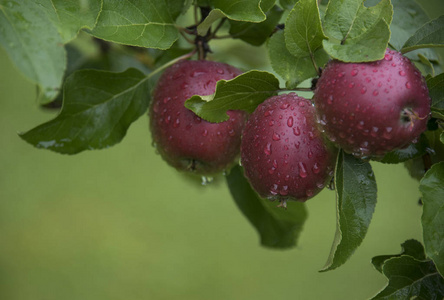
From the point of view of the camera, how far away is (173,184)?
9.77 ft

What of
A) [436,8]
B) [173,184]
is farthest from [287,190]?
[436,8]

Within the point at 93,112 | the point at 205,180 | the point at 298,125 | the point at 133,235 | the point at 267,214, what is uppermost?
the point at 298,125

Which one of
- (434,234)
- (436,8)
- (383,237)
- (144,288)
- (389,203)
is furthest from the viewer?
(436,8)

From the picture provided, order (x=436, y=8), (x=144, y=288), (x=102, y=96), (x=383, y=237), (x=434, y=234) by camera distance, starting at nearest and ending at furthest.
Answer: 1. (x=434, y=234)
2. (x=102, y=96)
3. (x=144, y=288)
4. (x=383, y=237)
5. (x=436, y=8)

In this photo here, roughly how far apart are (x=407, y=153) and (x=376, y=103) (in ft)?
Answer: 0.58

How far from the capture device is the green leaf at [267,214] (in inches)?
44.0

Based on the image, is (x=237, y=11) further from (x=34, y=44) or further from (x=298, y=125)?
(x=34, y=44)

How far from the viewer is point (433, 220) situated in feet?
2.38

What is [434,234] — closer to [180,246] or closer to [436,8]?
[180,246]

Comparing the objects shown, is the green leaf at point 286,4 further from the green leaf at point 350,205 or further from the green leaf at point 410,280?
the green leaf at point 410,280

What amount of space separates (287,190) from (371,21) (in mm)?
246

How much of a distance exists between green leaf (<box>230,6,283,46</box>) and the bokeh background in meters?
1.85

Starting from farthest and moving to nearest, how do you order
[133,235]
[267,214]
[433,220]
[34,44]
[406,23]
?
[133,235] → [267,214] → [406,23] → [433,220] → [34,44]

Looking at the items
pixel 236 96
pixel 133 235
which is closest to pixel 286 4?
pixel 236 96
